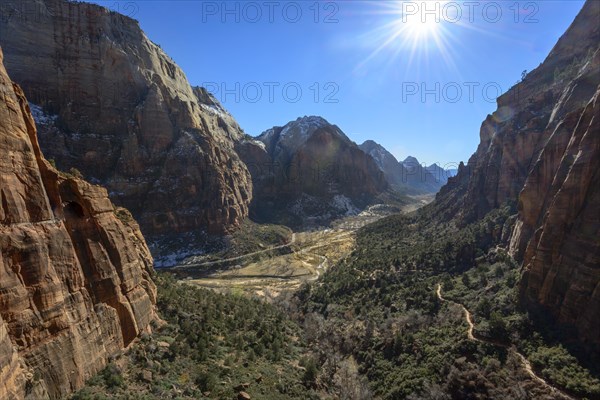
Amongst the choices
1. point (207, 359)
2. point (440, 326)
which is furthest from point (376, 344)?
point (207, 359)

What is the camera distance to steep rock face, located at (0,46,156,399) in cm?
1491

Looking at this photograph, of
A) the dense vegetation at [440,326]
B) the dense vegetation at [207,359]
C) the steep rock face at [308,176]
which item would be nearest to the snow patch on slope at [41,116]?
the dense vegetation at [207,359]

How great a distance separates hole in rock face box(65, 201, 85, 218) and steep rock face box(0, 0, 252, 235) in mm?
68823

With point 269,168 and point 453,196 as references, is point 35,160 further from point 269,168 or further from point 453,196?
point 269,168

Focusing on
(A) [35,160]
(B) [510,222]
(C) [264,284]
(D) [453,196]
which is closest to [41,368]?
(A) [35,160]

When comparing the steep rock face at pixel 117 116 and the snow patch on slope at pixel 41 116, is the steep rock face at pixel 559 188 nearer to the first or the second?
the steep rock face at pixel 117 116

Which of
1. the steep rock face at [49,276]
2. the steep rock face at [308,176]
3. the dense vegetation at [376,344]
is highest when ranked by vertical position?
the steep rock face at [308,176]

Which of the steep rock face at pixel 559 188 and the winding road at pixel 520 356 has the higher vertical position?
the steep rock face at pixel 559 188

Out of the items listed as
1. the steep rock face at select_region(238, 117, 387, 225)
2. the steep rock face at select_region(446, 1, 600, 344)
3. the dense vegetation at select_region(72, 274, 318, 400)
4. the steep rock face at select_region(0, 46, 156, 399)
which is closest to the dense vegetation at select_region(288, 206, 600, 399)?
the steep rock face at select_region(446, 1, 600, 344)

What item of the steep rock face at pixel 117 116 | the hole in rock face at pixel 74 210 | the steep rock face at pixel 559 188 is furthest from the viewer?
the steep rock face at pixel 117 116

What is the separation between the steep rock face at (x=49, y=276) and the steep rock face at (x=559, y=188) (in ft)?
99.5

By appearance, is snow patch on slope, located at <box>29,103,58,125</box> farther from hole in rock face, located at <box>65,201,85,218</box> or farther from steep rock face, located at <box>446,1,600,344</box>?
steep rock face, located at <box>446,1,600,344</box>

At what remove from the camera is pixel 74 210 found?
2192 centimetres

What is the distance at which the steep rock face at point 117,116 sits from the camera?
83.5m
